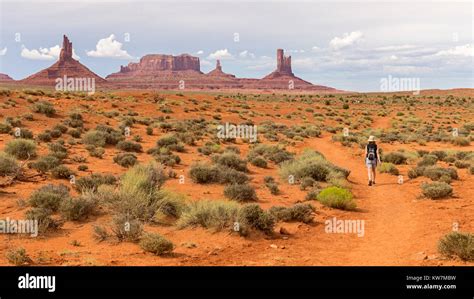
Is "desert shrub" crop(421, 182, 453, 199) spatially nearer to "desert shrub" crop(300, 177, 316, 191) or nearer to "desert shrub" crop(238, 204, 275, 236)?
Answer: "desert shrub" crop(300, 177, 316, 191)

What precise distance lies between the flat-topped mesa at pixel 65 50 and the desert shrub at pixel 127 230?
156877mm

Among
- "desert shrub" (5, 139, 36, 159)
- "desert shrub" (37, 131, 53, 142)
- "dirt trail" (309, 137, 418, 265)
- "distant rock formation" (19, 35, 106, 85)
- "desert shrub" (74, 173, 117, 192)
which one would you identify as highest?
"distant rock formation" (19, 35, 106, 85)


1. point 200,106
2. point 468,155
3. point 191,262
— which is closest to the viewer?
point 191,262

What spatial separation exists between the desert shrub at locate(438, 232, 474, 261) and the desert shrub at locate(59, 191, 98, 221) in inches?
305

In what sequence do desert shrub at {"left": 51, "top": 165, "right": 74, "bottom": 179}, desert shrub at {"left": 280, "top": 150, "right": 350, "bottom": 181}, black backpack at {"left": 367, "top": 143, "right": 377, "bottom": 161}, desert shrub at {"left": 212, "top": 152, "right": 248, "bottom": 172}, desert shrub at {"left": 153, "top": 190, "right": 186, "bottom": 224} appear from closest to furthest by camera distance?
desert shrub at {"left": 153, "top": 190, "right": 186, "bottom": 224} < desert shrub at {"left": 51, "top": 165, "right": 74, "bottom": 179} < black backpack at {"left": 367, "top": 143, "right": 377, "bottom": 161} < desert shrub at {"left": 280, "top": 150, "right": 350, "bottom": 181} < desert shrub at {"left": 212, "top": 152, "right": 248, "bottom": 172}

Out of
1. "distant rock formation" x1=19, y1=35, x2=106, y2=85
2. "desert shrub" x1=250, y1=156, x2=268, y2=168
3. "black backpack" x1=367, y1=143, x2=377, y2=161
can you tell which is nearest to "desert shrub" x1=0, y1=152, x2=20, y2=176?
"desert shrub" x1=250, y1=156, x2=268, y2=168

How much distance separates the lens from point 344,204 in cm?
1202

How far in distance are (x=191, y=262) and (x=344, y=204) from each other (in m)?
5.76

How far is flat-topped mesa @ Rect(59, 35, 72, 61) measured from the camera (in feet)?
495

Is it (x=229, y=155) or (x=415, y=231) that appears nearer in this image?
(x=415, y=231)

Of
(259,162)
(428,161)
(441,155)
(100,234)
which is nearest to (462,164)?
(428,161)
